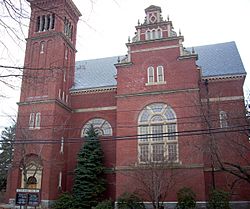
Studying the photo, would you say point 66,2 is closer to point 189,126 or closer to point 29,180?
point 189,126

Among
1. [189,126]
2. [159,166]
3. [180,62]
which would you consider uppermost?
[180,62]

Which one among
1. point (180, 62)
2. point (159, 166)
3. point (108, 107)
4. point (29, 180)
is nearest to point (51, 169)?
point (29, 180)

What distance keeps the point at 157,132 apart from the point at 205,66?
10523 mm

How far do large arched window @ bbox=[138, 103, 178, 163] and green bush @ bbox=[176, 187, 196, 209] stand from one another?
3.02m

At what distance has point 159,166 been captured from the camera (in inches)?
933

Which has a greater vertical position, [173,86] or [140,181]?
[173,86]

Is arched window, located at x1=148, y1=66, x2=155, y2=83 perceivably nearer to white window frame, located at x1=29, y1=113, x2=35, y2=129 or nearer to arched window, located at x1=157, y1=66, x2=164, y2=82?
arched window, located at x1=157, y1=66, x2=164, y2=82

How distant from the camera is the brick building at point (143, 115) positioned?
25797 millimetres

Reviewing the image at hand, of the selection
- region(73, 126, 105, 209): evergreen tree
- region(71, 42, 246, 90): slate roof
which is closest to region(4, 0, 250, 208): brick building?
region(71, 42, 246, 90): slate roof

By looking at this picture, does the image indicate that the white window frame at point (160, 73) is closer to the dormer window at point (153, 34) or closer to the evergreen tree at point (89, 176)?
the dormer window at point (153, 34)

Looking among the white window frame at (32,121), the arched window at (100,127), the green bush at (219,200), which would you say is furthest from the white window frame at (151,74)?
the white window frame at (32,121)

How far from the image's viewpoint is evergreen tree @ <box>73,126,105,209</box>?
2797cm

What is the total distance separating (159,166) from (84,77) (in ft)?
60.4

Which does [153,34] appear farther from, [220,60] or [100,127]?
[100,127]
